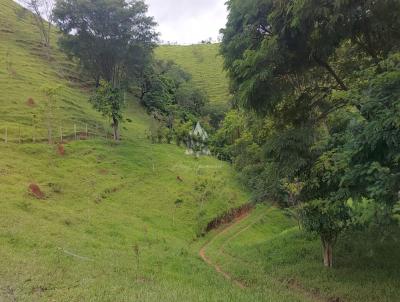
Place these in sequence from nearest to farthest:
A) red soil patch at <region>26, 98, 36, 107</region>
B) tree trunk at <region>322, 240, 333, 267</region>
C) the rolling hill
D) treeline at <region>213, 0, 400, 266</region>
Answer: treeline at <region>213, 0, 400, 266</region>
the rolling hill
tree trunk at <region>322, 240, 333, 267</region>
red soil patch at <region>26, 98, 36, 107</region>

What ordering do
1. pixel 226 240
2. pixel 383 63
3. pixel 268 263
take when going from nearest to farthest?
pixel 383 63
pixel 268 263
pixel 226 240

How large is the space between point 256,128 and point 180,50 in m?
149

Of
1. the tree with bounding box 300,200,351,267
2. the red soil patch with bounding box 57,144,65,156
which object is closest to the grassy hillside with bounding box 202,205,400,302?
the tree with bounding box 300,200,351,267

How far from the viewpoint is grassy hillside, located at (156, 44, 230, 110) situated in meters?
122

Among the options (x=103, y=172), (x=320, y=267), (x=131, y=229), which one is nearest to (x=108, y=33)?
(x=103, y=172)

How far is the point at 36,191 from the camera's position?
101ft

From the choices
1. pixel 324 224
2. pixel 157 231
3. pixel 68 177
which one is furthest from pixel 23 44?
pixel 324 224

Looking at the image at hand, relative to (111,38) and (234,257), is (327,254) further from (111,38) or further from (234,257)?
(111,38)

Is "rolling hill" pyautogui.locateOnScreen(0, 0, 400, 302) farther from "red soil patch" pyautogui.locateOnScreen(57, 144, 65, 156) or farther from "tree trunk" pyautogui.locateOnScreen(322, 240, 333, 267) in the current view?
"tree trunk" pyautogui.locateOnScreen(322, 240, 333, 267)

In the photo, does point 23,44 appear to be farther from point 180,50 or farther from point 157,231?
point 180,50

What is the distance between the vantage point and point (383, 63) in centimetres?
1027

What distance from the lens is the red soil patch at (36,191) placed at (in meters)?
30.2

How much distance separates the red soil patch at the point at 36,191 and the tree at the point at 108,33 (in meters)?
30.8

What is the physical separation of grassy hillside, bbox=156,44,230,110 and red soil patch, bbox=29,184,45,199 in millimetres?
81602
